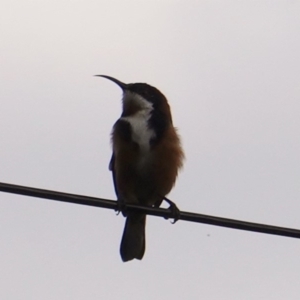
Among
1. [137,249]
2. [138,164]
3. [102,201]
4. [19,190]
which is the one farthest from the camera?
[137,249]

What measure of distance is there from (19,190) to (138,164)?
8.36 feet

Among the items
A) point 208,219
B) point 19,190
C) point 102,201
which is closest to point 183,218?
point 208,219

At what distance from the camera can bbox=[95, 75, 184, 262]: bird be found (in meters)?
7.39

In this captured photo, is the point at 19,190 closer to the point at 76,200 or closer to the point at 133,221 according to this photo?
the point at 76,200

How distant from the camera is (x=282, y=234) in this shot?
5148mm

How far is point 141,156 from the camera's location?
7.35 meters

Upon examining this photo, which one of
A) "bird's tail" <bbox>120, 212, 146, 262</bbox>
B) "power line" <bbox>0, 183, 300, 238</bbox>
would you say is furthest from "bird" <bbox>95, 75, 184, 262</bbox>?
"power line" <bbox>0, 183, 300, 238</bbox>

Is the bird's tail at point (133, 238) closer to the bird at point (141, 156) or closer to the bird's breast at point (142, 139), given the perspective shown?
the bird at point (141, 156)

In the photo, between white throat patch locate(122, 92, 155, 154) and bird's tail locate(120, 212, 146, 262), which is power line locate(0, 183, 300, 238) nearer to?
white throat patch locate(122, 92, 155, 154)

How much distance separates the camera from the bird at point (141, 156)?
291 inches

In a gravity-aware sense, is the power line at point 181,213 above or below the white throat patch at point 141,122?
below

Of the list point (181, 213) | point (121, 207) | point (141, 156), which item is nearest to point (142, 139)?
point (141, 156)

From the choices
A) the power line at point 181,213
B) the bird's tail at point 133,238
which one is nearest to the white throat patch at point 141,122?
the bird's tail at point 133,238

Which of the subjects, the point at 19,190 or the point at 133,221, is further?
the point at 133,221
